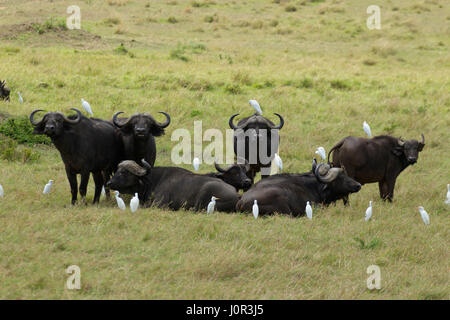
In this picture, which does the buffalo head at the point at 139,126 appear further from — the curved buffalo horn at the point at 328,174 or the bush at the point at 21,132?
the bush at the point at 21,132

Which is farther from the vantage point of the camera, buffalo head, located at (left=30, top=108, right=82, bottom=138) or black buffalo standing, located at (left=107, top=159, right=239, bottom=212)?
black buffalo standing, located at (left=107, top=159, right=239, bottom=212)

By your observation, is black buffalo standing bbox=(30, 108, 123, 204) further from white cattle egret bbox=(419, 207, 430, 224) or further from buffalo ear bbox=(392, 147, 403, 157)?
white cattle egret bbox=(419, 207, 430, 224)

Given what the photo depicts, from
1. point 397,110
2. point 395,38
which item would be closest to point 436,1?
point 395,38

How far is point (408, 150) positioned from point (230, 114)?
5.66 metres

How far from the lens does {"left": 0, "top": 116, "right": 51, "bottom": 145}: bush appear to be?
12.3 metres

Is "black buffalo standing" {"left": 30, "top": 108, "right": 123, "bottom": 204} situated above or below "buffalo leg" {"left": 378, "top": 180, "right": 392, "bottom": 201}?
above

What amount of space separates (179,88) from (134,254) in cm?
959

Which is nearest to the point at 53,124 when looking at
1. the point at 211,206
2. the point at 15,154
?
the point at 211,206

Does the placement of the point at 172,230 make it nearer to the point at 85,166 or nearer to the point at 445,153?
the point at 85,166

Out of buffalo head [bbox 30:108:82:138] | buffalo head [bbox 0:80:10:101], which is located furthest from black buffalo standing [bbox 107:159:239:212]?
buffalo head [bbox 0:80:10:101]

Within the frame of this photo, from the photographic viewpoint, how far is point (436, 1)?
31734 mm

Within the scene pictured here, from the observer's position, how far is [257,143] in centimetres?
1087

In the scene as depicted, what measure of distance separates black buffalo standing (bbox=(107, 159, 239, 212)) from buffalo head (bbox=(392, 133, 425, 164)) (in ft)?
8.20

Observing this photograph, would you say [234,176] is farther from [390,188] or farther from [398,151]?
[398,151]
